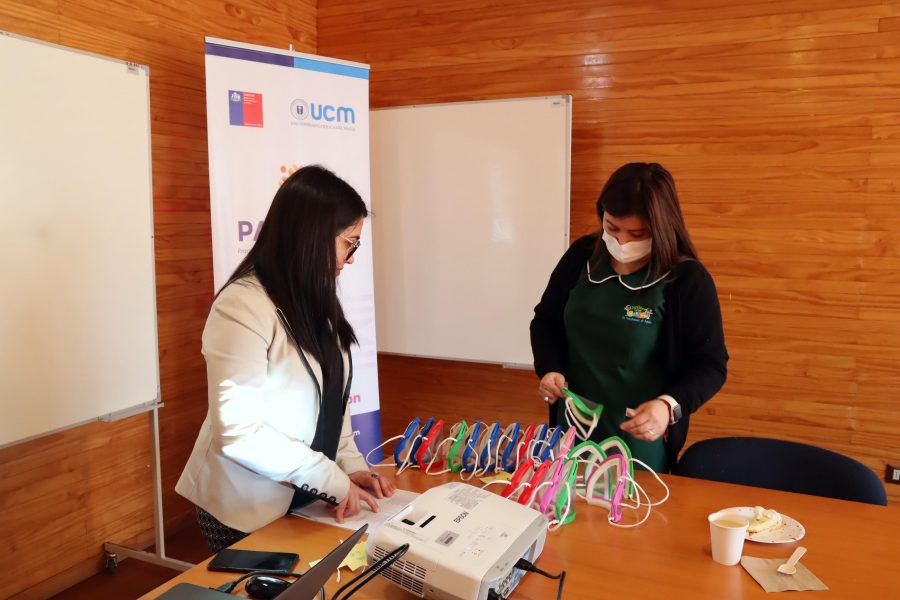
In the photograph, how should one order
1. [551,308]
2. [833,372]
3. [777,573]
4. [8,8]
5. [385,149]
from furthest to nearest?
[385,149] → [833,372] → [8,8] → [551,308] → [777,573]

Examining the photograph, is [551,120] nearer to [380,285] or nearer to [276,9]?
[380,285]

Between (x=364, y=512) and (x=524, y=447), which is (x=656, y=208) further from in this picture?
(x=364, y=512)

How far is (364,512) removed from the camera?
158 cm

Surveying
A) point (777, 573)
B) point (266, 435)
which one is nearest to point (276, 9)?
point (266, 435)

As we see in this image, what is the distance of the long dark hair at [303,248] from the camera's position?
1.54 meters

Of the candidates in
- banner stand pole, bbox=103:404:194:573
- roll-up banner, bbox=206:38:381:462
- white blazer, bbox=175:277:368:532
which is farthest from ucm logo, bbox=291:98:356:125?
white blazer, bbox=175:277:368:532

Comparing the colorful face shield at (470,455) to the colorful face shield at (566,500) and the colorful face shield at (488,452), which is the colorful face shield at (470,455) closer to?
the colorful face shield at (488,452)

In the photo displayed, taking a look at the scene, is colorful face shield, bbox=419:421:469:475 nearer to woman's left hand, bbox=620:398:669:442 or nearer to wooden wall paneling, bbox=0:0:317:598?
woman's left hand, bbox=620:398:669:442

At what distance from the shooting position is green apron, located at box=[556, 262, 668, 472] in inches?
78.2

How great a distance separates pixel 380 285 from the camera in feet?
11.9

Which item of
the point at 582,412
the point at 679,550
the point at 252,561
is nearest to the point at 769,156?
the point at 582,412

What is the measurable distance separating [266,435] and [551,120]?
2.22 metres

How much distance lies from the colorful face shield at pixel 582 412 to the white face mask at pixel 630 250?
412 millimetres

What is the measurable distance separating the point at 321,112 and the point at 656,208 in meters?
Answer: 1.72
